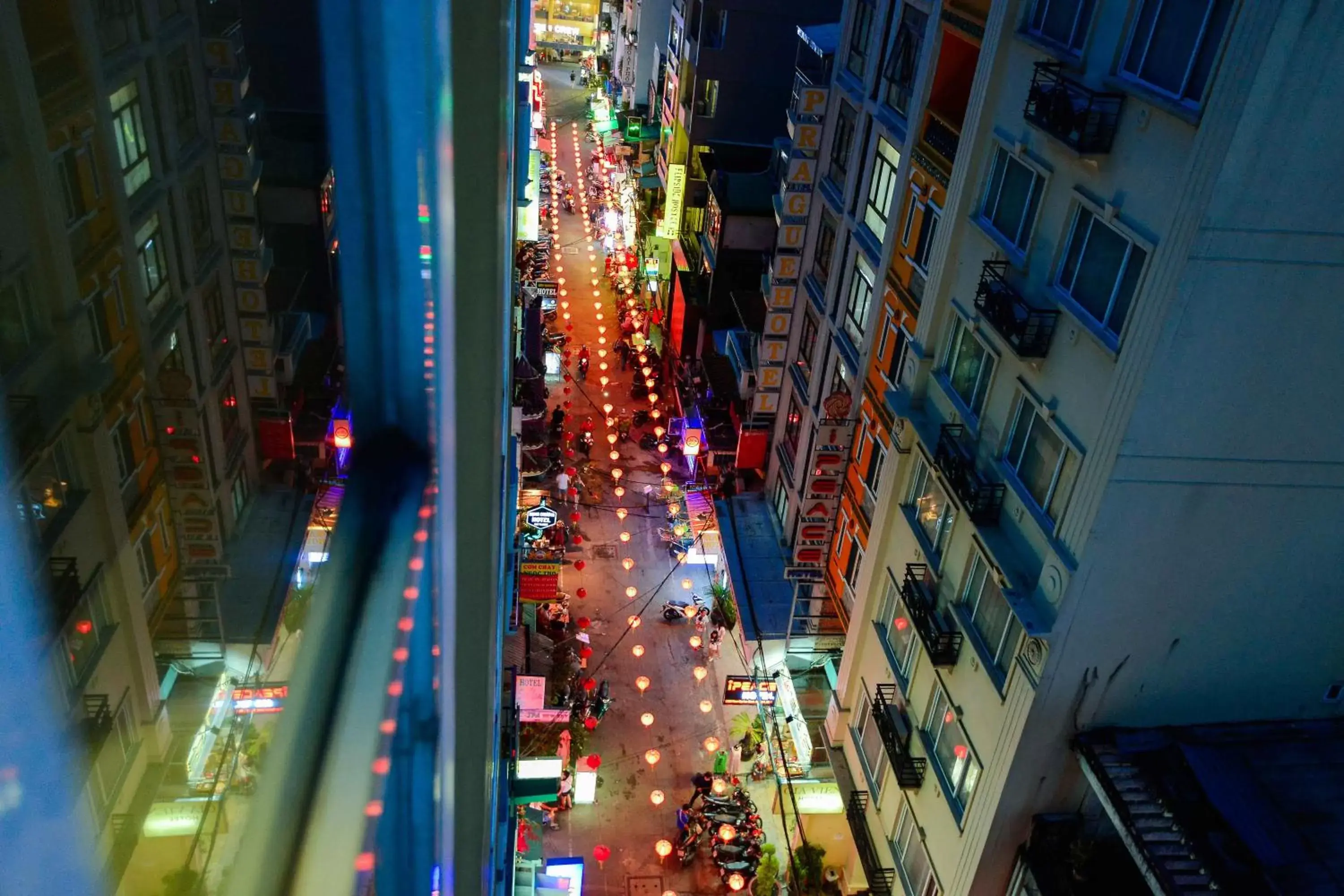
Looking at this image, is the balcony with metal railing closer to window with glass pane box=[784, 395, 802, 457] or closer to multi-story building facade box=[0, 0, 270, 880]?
window with glass pane box=[784, 395, 802, 457]

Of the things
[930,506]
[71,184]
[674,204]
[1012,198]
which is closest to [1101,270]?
[1012,198]

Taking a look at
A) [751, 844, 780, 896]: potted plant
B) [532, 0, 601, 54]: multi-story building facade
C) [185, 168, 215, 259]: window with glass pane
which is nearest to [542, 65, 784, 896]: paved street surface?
[751, 844, 780, 896]: potted plant

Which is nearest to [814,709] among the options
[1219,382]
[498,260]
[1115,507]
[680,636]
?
[680,636]

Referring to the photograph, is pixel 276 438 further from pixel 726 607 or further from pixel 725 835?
pixel 726 607

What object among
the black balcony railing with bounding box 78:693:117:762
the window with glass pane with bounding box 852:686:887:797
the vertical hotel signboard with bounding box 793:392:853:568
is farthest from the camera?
the vertical hotel signboard with bounding box 793:392:853:568

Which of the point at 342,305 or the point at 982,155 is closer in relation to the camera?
the point at 342,305

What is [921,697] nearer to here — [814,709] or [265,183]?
[814,709]

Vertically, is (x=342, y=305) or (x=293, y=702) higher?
(x=342, y=305)

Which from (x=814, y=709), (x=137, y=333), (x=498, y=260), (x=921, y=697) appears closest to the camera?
(x=137, y=333)
